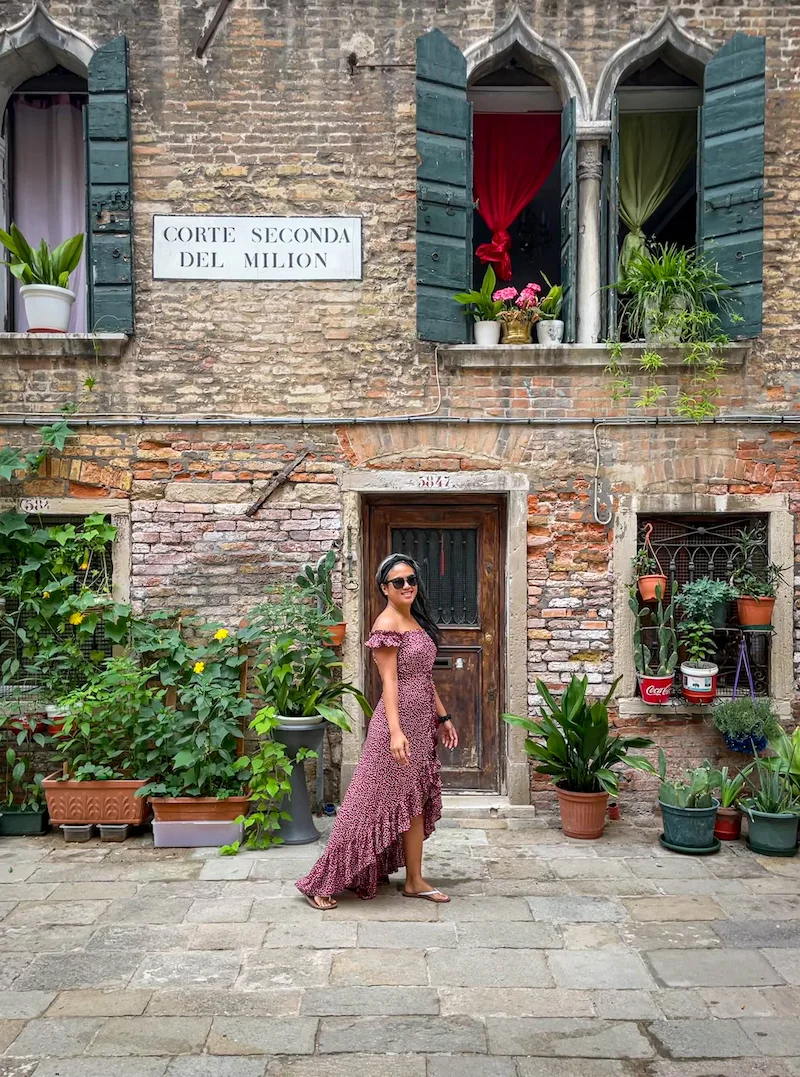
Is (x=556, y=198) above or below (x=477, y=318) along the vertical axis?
above

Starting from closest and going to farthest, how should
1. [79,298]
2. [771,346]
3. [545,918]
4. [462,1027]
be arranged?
[462,1027]
[545,918]
[771,346]
[79,298]

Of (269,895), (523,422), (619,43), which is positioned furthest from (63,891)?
(619,43)

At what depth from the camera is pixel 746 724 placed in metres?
5.84

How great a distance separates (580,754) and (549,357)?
265 centimetres

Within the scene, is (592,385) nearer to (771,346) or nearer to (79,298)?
(771,346)

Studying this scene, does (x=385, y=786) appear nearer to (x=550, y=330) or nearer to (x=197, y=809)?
(x=197, y=809)

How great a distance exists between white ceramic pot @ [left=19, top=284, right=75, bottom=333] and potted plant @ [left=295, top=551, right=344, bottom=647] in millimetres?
2426

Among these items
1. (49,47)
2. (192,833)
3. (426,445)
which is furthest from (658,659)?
(49,47)

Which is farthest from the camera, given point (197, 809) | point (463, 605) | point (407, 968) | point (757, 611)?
point (463, 605)

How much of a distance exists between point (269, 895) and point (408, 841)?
32.2 inches

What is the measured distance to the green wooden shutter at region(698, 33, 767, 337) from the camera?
601 centimetres

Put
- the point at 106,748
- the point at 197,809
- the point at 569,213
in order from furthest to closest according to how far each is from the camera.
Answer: the point at 569,213, the point at 106,748, the point at 197,809

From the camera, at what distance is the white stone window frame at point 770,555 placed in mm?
6090

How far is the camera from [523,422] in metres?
6.14
